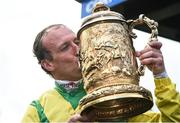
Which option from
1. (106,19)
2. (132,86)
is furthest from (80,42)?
(132,86)

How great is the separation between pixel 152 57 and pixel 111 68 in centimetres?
17

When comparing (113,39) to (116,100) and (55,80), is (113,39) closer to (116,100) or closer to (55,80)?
(116,100)

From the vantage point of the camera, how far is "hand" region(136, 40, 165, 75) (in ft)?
7.81

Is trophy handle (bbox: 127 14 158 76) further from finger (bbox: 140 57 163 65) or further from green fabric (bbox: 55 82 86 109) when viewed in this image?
green fabric (bbox: 55 82 86 109)

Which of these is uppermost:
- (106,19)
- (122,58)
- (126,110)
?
(106,19)

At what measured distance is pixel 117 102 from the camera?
248 centimetres

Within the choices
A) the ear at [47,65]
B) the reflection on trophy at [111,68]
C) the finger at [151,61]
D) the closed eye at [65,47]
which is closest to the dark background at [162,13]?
the ear at [47,65]

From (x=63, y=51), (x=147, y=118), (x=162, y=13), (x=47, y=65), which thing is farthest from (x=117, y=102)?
(x=162, y=13)

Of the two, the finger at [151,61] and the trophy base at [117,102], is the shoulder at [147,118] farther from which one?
the finger at [151,61]

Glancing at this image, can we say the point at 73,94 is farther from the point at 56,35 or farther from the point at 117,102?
the point at 117,102

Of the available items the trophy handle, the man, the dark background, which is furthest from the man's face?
the dark background

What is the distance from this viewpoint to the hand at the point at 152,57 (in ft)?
7.81

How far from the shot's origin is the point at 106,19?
2504 mm

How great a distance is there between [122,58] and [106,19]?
19 cm
